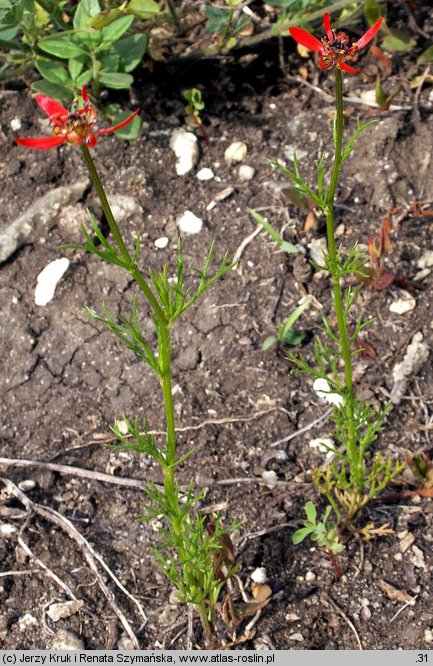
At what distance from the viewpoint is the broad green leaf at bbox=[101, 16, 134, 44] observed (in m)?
2.40

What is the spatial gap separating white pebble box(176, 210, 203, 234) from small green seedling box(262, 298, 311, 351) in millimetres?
458

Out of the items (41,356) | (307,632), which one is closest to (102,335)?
(41,356)

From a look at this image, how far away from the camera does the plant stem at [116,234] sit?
120cm

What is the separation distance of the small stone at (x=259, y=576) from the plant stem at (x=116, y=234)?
83 cm

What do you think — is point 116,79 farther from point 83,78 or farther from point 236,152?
point 236,152

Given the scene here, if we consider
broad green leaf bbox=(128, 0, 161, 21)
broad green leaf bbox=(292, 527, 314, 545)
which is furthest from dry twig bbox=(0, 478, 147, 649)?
broad green leaf bbox=(128, 0, 161, 21)

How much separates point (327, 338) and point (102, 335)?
2.23 ft

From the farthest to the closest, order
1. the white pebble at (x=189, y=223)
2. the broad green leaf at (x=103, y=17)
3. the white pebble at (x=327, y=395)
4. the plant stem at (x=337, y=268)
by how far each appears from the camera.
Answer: the white pebble at (x=189, y=223), the white pebble at (x=327, y=395), the broad green leaf at (x=103, y=17), the plant stem at (x=337, y=268)

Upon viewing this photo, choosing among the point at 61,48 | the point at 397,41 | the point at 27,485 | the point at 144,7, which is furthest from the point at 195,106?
the point at 27,485

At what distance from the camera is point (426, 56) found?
283cm

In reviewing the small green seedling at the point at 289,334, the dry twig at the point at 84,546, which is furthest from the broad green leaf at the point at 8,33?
the dry twig at the point at 84,546

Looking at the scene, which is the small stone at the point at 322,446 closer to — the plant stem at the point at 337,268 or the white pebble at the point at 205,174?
the plant stem at the point at 337,268

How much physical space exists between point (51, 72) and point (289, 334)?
3.77 feet

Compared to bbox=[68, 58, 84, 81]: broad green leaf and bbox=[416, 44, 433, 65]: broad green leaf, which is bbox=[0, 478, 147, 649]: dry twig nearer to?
bbox=[68, 58, 84, 81]: broad green leaf
